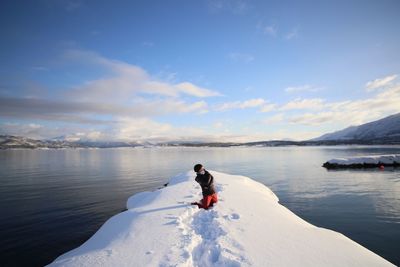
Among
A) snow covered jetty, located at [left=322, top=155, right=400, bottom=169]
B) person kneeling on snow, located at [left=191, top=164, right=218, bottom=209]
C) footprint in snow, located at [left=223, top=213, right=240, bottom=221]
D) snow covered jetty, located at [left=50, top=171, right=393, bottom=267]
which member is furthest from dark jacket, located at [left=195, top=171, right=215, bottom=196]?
snow covered jetty, located at [left=322, top=155, right=400, bottom=169]

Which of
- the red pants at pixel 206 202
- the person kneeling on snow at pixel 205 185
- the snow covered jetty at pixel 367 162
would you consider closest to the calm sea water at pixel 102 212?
the red pants at pixel 206 202

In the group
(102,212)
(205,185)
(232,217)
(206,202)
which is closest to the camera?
(232,217)

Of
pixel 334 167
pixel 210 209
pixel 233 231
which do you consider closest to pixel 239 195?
pixel 210 209

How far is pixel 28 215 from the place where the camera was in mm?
18016

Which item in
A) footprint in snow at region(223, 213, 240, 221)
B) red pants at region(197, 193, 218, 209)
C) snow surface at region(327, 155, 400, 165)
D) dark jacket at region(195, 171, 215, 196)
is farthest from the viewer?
snow surface at region(327, 155, 400, 165)

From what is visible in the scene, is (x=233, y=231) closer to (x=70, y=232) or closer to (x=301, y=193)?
(x=70, y=232)

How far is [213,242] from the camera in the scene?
8.25m

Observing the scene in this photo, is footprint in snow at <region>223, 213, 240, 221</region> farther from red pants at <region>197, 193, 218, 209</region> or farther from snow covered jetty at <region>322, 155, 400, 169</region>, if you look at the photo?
snow covered jetty at <region>322, 155, 400, 169</region>

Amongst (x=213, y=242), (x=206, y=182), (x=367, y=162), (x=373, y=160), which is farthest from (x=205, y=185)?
(x=373, y=160)

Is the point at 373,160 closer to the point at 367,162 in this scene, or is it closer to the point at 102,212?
the point at 367,162

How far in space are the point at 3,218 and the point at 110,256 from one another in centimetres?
1578

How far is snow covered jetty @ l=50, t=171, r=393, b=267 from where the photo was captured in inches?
275

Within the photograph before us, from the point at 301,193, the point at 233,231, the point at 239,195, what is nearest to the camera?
the point at 233,231

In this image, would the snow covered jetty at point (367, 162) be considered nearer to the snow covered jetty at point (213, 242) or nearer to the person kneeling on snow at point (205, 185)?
the snow covered jetty at point (213, 242)
